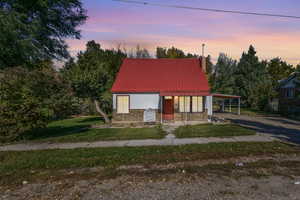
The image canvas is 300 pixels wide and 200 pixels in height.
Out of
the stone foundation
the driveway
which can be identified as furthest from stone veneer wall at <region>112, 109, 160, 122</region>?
the driveway

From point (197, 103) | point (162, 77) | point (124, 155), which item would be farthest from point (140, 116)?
point (124, 155)

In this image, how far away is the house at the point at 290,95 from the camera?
24.3 m

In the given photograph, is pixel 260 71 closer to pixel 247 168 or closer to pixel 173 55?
pixel 173 55

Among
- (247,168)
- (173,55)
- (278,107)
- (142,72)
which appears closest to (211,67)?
(173,55)

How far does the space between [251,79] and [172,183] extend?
1458 inches

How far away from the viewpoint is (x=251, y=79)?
115 ft

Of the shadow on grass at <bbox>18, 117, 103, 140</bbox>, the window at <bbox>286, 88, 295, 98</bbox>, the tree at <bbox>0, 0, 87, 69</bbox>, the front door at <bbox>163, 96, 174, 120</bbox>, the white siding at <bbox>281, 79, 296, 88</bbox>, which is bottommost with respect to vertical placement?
the shadow on grass at <bbox>18, 117, 103, 140</bbox>

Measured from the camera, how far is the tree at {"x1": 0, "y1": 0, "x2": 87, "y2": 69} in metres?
11.9

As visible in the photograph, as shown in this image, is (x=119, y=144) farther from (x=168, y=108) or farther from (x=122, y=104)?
(x=168, y=108)

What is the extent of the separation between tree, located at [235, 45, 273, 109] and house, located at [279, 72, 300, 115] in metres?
2.35

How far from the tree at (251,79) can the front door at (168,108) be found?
19.8m

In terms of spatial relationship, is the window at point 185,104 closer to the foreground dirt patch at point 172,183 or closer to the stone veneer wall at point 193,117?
the stone veneer wall at point 193,117

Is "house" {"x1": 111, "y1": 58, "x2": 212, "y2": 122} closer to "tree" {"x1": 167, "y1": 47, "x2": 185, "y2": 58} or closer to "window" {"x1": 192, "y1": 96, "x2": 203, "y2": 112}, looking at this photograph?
"window" {"x1": 192, "y1": 96, "x2": 203, "y2": 112}

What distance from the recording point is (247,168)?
5.14 m
